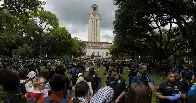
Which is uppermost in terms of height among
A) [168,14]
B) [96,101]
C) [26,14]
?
[168,14]

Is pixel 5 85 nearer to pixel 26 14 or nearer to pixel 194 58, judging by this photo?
pixel 26 14

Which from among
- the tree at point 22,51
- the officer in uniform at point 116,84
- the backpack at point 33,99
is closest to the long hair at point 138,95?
the backpack at point 33,99

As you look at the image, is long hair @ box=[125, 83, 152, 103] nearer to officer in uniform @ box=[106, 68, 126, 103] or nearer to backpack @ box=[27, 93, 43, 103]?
backpack @ box=[27, 93, 43, 103]

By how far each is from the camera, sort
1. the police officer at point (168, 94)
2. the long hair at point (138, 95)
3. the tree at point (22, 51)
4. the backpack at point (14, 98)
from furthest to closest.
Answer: the tree at point (22, 51)
the police officer at point (168, 94)
the backpack at point (14, 98)
the long hair at point (138, 95)

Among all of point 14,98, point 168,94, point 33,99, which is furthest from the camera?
point 168,94

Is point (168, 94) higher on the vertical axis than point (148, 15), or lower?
lower

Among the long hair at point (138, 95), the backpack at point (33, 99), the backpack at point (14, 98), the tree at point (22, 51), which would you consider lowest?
the backpack at point (33, 99)

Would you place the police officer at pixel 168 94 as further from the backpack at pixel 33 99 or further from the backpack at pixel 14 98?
the backpack at pixel 14 98

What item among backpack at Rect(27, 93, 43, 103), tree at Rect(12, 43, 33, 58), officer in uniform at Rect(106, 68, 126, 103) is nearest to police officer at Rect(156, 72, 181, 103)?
backpack at Rect(27, 93, 43, 103)

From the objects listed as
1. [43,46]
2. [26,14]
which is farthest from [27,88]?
[43,46]

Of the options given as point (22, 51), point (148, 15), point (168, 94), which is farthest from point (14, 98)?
point (22, 51)

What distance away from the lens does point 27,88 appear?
22.5ft

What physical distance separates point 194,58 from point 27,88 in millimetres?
29976

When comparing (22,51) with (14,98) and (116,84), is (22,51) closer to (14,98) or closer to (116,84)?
(116,84)
